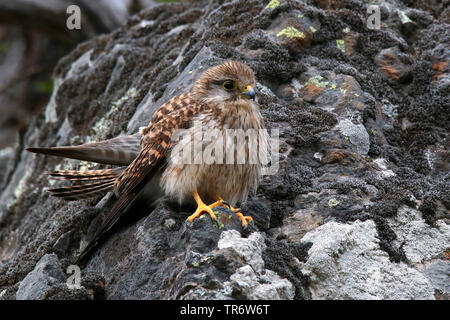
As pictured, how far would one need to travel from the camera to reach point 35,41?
988 centimetres

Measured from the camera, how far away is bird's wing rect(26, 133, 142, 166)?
11.3ft

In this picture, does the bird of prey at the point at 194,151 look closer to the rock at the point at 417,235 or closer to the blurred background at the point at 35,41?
the rock at the point at 417,235

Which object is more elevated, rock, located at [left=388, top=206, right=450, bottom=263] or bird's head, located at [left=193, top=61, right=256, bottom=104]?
bird's head, located at [left=193, top=61, right=256, bottom=104]

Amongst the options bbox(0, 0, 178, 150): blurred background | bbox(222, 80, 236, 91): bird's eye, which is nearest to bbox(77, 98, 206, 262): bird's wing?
bbox(222, 80, 236, 91): bird's eye

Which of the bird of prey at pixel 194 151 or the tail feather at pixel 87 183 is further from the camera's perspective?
the tail feather at pixel 87 183

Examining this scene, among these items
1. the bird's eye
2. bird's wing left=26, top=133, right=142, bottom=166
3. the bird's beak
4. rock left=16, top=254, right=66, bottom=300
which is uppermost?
the bird's eye

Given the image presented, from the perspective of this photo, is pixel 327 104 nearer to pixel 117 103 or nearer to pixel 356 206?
pixel 356 206

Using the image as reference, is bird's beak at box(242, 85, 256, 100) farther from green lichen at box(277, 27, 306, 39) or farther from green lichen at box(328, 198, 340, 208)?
green lichen at box(277, 27, 306, 39)

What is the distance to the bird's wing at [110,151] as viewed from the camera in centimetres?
343

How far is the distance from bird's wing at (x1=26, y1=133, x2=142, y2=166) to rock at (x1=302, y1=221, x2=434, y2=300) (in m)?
1.32

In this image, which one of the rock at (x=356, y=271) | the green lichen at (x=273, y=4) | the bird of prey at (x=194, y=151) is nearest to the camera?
the rock at (x=356, y=271)

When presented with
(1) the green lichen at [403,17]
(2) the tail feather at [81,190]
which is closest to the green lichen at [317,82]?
(1) the green lichen at [403,17]

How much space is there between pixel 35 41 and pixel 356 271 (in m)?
8.56

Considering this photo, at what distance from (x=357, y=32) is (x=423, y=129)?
107 cm
